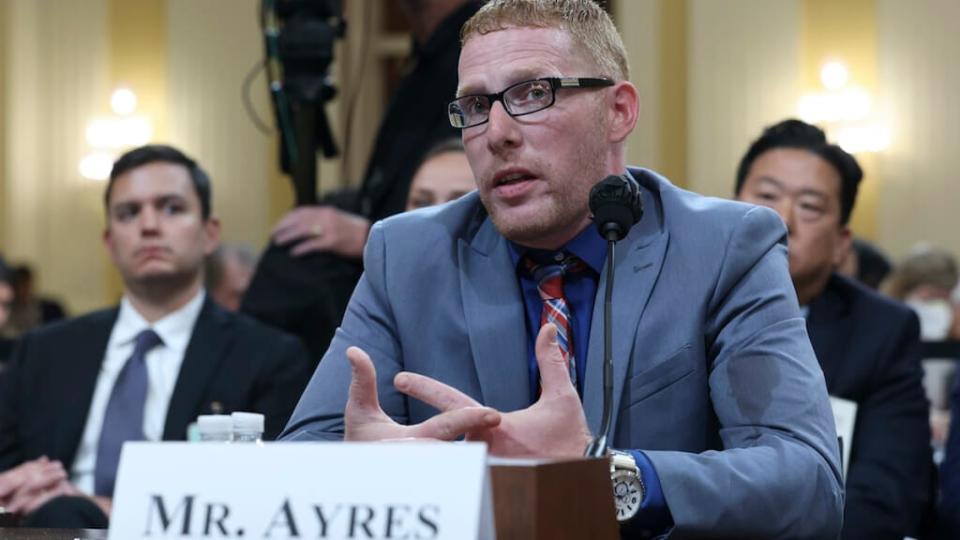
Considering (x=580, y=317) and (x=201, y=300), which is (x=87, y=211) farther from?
(x=580, y=317)

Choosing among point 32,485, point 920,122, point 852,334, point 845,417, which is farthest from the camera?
point 920,122

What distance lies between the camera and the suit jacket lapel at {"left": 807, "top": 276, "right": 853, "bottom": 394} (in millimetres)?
3178

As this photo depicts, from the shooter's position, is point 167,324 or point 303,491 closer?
point 303,491

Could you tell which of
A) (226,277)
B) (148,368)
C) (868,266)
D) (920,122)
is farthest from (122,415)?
(920,122)

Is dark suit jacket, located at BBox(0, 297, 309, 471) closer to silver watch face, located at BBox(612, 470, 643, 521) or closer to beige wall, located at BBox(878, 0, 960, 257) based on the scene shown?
silver watch face, located at BBox(612, 470, 643, 521)

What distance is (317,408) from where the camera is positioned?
87.5 inches

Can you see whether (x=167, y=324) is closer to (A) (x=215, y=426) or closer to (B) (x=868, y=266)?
(A) (x=215, y=426)

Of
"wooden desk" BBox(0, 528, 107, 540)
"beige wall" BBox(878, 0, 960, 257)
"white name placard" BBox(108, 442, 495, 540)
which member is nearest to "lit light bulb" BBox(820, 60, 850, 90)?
"beige wall" BBox(878, 0, 960, 257)

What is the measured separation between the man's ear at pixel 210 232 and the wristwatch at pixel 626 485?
2.38m

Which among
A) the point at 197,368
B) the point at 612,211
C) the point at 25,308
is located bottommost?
the point at 25,308

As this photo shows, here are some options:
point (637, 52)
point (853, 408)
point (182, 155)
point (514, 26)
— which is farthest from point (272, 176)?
point (514, 26)

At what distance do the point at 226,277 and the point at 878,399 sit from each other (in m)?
3.56

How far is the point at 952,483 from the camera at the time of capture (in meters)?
2.94

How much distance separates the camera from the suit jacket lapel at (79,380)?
147 inches
